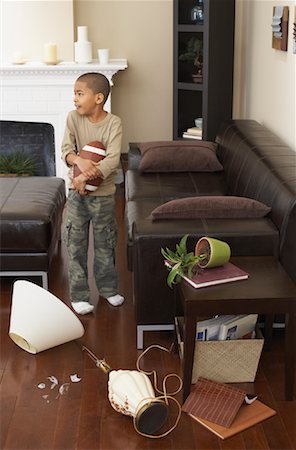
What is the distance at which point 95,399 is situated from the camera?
114 inches

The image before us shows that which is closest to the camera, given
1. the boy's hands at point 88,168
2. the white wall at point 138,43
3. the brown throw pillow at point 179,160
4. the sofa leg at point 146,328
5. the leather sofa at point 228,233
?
the leather sofa at point 228,233

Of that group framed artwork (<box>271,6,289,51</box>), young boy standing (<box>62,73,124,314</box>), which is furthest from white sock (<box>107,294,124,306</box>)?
framed artwork (<box>271,6,289,51</box>)

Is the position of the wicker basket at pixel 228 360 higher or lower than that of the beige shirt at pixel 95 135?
lower

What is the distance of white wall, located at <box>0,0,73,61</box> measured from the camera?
592 centimetres

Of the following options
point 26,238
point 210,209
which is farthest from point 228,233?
point 26,238

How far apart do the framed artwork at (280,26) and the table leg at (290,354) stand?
217 centimetres

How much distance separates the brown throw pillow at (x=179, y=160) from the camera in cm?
473

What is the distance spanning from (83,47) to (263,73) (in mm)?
1515

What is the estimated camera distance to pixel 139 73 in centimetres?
Result: 630

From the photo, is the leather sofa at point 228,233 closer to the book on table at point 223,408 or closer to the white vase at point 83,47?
the book on table at point 223,408

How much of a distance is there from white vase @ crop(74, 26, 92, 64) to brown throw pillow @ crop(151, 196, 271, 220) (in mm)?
2884

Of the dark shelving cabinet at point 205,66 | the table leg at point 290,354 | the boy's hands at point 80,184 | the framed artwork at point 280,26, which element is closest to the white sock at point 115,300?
the boy's hands at point 80,184

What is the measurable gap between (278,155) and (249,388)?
1366 mm

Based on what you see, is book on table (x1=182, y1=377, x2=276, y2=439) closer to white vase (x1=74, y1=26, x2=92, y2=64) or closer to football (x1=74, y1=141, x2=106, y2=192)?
football (x1=74, y1=141, x2=106, y2=192)
